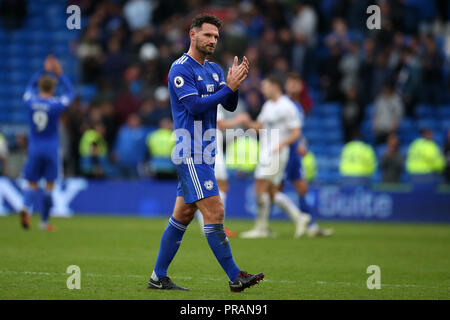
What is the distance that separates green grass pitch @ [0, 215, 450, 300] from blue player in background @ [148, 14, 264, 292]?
324 mm

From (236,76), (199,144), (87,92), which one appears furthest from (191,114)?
(87,92)

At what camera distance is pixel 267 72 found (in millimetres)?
20875

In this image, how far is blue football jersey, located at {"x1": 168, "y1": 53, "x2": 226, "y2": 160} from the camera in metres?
7.09

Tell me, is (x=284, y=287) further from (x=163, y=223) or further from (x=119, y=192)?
(x=119, y=192)

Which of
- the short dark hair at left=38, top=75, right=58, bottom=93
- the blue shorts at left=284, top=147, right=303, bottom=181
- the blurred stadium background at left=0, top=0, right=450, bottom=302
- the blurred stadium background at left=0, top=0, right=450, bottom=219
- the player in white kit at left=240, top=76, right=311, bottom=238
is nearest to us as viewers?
the player in white kit at left=240, top=76, right=311, bottom=238

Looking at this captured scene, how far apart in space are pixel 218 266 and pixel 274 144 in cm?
447

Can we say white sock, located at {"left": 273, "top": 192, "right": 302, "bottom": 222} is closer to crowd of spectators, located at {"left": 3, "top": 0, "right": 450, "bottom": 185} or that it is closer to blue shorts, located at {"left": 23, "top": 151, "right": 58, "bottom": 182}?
blue shorts, located at {"left": 23, "top": 151, "right": 58, "bottom": 182}

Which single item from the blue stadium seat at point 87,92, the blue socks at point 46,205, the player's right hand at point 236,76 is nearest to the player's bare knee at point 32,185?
the blue socks at point 46,205

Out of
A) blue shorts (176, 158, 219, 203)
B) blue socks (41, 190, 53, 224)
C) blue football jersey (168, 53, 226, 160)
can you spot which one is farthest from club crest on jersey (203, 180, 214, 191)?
blue socks (41, 190, 53, 224)

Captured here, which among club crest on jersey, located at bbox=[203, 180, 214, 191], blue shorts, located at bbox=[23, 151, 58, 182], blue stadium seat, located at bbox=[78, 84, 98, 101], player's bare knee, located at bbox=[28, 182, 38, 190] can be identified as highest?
blue stadium seat, located at bbox=[78, 84, 98, 101]

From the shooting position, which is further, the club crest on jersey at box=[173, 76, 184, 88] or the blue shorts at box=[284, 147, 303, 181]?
the blue shorts at box=[284, 147, 303, 181]

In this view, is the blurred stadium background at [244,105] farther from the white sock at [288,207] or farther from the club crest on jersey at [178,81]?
the club crest on jersey at [178,81]

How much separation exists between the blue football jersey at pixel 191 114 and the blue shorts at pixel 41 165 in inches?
291
